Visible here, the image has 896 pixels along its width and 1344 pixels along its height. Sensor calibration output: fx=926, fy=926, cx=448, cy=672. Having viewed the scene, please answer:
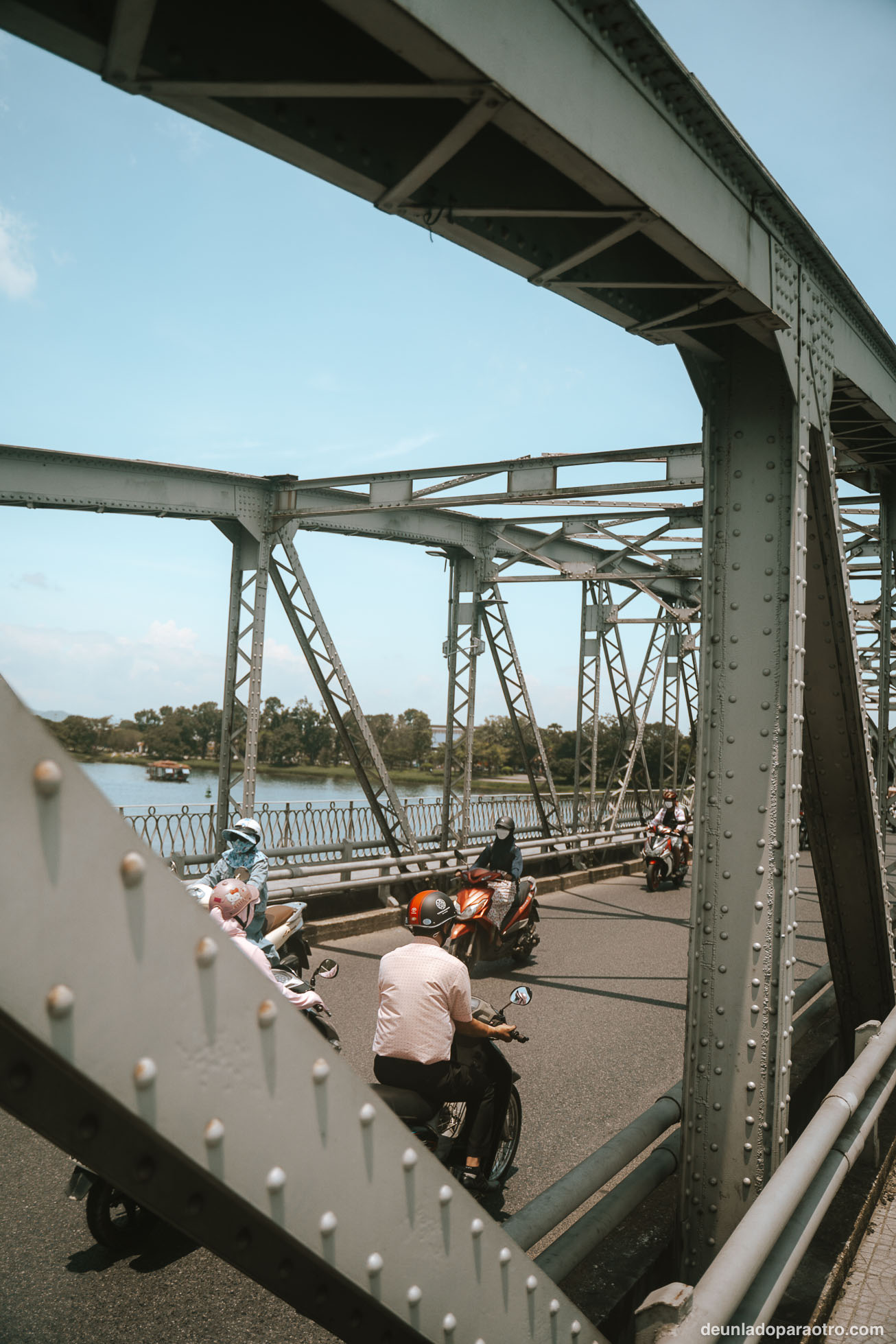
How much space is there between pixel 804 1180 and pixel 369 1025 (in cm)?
525

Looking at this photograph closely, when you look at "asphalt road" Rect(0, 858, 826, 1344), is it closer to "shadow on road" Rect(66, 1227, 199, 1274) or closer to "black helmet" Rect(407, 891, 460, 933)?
"shadow on road" Rect(66, 1227, 199, 1274)

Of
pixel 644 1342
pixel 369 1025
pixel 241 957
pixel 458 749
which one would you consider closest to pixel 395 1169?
pixel 241 957

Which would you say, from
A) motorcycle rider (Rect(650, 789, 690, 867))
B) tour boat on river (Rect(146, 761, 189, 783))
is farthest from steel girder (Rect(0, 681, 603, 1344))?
motorcycle rider (Rect(650, 789, 690, 867))

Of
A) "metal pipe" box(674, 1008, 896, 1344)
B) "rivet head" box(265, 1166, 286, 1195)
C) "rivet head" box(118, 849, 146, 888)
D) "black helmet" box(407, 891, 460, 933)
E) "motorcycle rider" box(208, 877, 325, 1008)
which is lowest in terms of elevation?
"metal pipe" box(674, 1008, 896, 1344)

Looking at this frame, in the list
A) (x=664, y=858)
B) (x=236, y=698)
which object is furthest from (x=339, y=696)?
(x=664, y=858)

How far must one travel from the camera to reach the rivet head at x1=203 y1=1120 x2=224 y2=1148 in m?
1.15

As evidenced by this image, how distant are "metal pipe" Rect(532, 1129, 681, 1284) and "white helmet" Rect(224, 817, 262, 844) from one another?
514 centimetres

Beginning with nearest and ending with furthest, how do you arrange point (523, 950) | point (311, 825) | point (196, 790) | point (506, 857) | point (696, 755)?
point (696, 755) → point (523, 950) → point (506, 857) → point (196, 790) → point (311, 825)

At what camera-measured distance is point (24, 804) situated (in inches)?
37.4

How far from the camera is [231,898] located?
6445mm

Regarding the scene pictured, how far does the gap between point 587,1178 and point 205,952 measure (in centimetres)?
250

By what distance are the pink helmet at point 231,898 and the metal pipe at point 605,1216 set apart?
3.66 m

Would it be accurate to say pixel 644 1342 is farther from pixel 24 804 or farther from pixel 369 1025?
pixel 369 1025

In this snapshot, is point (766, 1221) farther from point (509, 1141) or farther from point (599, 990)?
point (599, 990)
